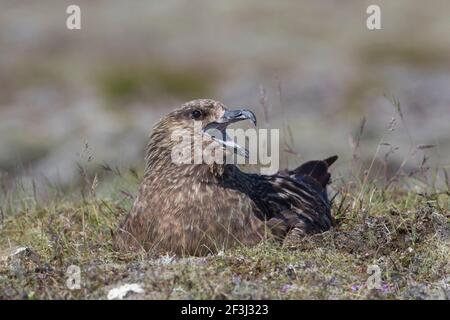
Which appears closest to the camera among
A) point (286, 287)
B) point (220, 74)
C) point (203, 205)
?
point (286, 287)

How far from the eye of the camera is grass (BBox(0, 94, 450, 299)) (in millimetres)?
4711

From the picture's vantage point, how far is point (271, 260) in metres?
5.12

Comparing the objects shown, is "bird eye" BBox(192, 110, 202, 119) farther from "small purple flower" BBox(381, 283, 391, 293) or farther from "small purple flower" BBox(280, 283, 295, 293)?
"small purple flower" BBox(381, 283, 391, 293)

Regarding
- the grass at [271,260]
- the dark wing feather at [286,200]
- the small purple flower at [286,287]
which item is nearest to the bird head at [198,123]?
the dark wing feather at [286,200]

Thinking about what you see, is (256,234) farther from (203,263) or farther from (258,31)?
(258,31)

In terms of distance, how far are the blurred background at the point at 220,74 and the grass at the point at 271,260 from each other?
25.1 inches

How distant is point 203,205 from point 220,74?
25.9 metres

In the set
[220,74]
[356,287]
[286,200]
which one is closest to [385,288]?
[356,287]

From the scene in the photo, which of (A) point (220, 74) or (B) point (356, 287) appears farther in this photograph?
(A) point (220, 74)

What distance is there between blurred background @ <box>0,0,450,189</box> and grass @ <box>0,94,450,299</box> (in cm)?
64

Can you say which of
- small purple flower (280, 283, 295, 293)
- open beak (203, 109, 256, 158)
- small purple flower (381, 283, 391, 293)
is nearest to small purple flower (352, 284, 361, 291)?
small purple flower (381, 283, 391, 293)

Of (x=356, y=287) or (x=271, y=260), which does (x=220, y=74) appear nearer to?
(x=271, y=260)

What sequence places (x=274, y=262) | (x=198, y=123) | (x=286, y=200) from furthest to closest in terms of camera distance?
(x=286, y=200), (x=198, y=123), (x=274, y=262)

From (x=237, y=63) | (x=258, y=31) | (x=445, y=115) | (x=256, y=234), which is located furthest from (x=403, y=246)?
(x=258, y=31)
